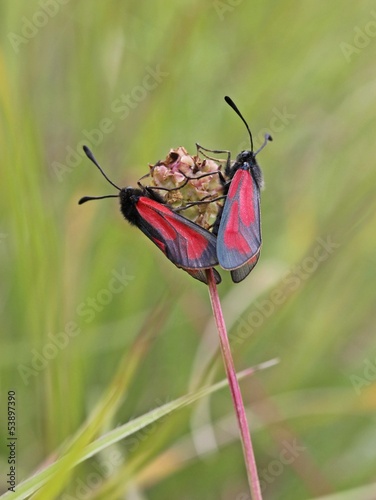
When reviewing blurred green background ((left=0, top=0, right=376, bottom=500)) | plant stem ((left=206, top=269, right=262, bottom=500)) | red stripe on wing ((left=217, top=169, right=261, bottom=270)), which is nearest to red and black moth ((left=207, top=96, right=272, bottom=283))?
red stripe on wing ((left=217, top=169, right=261, bottom=270))

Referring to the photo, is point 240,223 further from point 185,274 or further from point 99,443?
point 185,274

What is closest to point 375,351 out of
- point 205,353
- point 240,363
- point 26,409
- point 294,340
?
point 294,340

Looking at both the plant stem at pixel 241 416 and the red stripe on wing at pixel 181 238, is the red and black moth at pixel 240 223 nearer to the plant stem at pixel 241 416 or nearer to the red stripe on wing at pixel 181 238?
the red stripe on wing at pixel 181 238

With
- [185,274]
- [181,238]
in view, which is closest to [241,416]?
[181,238]

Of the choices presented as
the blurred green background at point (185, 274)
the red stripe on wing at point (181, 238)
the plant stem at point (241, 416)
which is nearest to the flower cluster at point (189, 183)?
the red stripe on wing at point (181, 238)

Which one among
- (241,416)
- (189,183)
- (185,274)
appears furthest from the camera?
(185,274)

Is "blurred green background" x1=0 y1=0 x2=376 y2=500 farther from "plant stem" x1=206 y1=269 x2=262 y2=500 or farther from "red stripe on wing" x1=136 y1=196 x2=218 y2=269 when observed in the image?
"plant stem" x1=206 y1=269 x2=262 y2=500

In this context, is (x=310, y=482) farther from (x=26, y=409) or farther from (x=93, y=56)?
(x=93, y=56)
